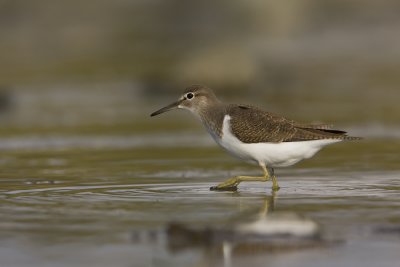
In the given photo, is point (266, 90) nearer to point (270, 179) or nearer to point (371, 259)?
point (270, 179)

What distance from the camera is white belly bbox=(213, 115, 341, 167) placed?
1259 cm

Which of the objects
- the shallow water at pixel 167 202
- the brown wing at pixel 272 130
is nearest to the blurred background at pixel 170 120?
the shallow water at pixel 167 202

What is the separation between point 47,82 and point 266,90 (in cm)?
736

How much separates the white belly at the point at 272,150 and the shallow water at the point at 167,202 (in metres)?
0.39

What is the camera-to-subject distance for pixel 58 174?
14406 mm

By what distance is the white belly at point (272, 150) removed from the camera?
12.6 metres

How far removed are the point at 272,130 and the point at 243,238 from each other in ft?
12.8

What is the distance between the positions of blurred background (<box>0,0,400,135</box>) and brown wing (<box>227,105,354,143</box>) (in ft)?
22.2

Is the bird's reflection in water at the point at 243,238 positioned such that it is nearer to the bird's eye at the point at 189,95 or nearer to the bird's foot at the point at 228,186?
the bird's foot at the point at 228,186

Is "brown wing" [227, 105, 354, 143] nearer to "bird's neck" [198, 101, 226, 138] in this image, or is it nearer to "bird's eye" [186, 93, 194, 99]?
"bird's neck" [198, 101, 226, 138]

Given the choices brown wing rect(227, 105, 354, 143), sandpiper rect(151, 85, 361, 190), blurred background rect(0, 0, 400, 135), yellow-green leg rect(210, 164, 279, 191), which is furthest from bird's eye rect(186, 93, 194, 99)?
blurred background rect(0, 0, 400, 135)

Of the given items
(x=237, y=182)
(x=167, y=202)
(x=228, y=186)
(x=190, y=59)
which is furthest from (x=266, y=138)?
(x=190, y=59)

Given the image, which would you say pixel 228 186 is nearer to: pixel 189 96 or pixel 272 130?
pixel 272 130

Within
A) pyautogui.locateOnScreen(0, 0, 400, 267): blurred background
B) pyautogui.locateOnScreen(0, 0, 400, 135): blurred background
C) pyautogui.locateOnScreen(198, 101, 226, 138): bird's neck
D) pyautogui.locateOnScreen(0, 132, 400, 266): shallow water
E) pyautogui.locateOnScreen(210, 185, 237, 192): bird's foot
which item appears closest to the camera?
pyautogui.locateOnScreen(0, 132, 400, 266): shallow water
